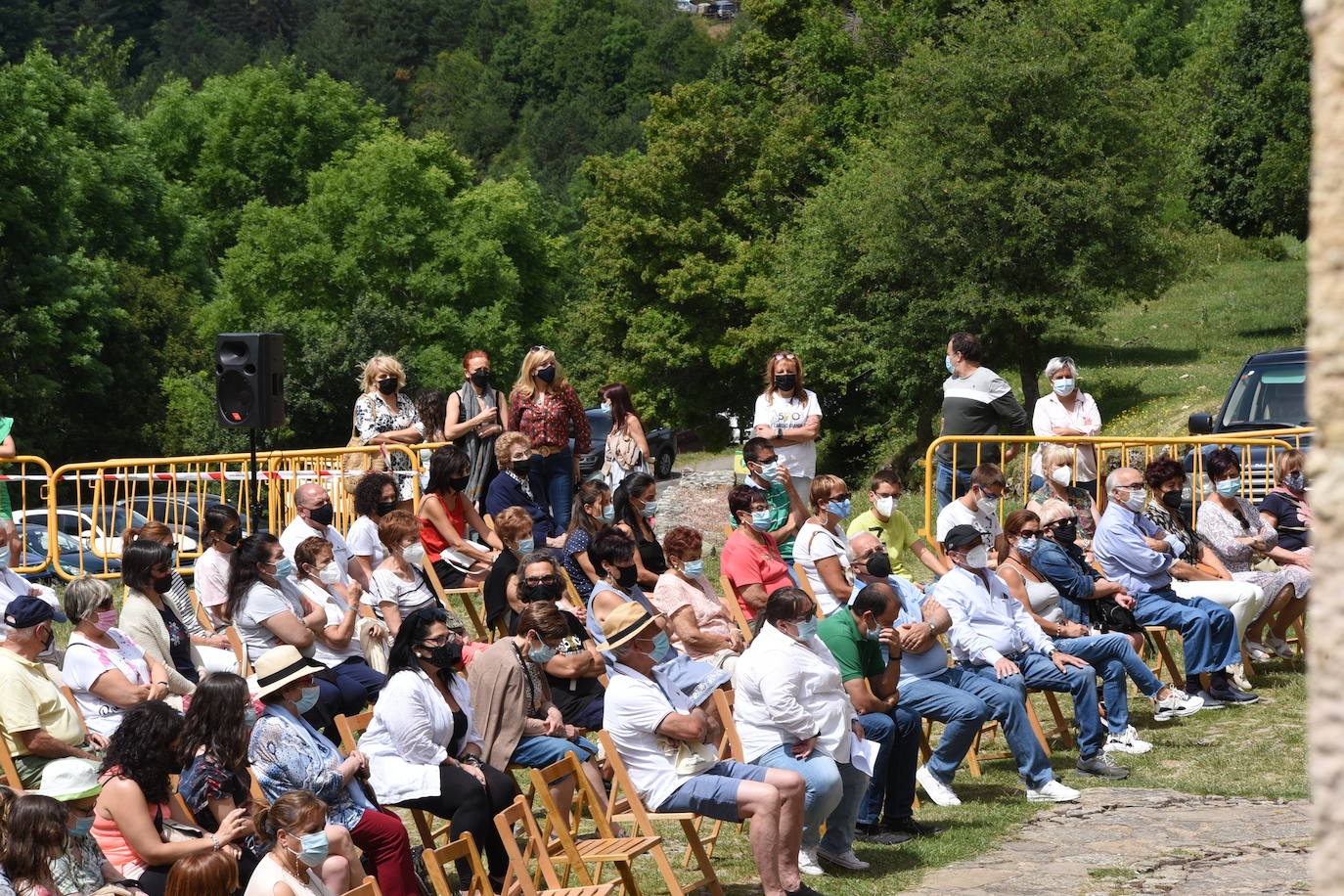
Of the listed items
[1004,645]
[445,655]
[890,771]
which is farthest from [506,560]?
[1004,645]

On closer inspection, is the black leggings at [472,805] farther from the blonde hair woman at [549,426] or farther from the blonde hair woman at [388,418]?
the blonde hair woman at [388,418]

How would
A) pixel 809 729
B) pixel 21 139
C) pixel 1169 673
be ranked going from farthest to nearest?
pixel 21 139 < pixel 1169 673 < pixel 809 729

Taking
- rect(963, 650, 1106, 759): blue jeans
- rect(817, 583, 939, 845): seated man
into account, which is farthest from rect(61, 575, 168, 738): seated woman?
rect(963, 650, 1106, 759): blue jeans

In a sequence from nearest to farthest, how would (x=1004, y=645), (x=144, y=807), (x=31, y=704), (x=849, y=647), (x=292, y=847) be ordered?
(x=292, y=847) < (x=144, y=807) < (x=31, y=704) < (x=849, y=647) < (x=1004, y=645)

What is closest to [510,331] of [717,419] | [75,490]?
[717,419]

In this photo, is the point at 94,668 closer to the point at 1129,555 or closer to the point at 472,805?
the point at 472,805

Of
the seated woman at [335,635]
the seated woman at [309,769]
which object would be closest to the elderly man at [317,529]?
the seated woman at [335,635]

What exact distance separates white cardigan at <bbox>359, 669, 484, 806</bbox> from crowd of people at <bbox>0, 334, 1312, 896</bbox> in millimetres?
14

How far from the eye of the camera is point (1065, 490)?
1166cm

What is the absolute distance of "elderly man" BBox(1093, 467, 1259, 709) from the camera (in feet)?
35.3

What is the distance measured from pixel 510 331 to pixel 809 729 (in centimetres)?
4311

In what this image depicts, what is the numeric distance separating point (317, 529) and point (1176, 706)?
19.0ft

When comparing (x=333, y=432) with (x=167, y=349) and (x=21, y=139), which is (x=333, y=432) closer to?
(x=167, y=349)

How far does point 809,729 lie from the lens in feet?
24.6
